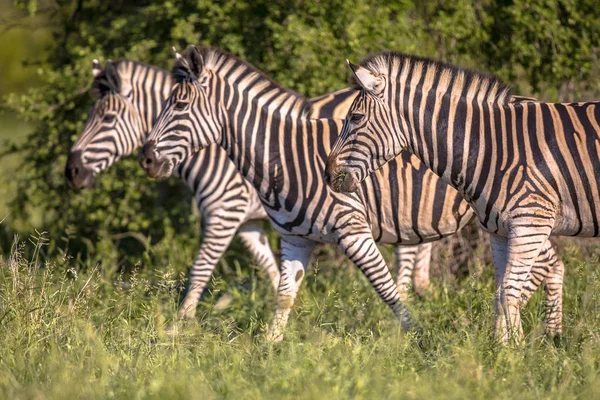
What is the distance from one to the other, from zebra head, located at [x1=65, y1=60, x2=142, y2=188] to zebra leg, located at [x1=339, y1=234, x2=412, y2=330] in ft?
9.20

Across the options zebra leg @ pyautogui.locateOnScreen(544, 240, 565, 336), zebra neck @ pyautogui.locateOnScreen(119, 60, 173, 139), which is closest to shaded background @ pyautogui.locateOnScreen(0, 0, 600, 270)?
zebra neck @ pyautogui.locateOnScreen(119, 60, 173, 139)

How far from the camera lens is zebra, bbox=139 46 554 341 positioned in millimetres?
6191

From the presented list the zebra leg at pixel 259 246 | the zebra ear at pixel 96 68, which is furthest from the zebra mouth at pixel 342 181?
the zebra ear at pixel 96 68

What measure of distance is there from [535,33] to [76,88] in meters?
4.77

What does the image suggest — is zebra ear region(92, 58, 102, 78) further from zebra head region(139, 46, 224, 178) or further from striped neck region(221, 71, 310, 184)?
striped neck region(221, 71, 310, 184)

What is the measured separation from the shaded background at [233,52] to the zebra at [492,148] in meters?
2.30

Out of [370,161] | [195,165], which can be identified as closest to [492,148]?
[370,161]

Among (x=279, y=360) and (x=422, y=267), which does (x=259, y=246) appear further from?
(x=279, y=360)

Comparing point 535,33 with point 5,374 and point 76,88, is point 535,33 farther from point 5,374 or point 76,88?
point 5,374

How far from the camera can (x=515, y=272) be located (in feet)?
17.5

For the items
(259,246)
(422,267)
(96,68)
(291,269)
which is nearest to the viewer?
(291,269)

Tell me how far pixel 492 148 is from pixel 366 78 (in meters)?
0.95

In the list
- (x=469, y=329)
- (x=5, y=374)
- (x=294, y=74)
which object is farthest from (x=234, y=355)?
(x=294, y=74)

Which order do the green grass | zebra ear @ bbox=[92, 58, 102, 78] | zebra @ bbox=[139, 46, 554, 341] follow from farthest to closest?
zebra ear @ bbox=[92, 58, 102, 78]
zebra @ bbox=[139, 46, 554, 341]
the green grass
